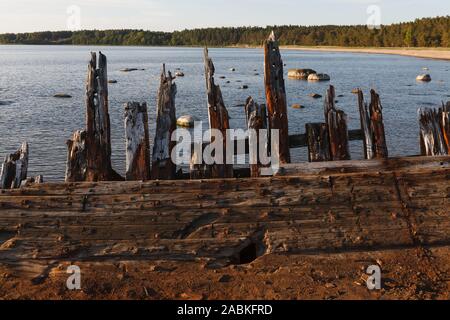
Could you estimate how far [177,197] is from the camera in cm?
670

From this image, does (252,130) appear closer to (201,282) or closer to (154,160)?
(154,160)

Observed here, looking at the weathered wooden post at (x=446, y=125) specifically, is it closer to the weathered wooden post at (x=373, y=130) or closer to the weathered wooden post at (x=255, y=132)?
the weathered wooden post at (x=373, y=130)

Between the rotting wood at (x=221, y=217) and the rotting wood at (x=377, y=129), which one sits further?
the rotting wood at (x=377, y=129)

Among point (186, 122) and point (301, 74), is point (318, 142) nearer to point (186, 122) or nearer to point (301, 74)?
point (186, 122)

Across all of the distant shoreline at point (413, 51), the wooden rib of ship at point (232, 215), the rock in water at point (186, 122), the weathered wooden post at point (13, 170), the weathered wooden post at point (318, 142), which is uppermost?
the distant shoreline at point (413, 51)

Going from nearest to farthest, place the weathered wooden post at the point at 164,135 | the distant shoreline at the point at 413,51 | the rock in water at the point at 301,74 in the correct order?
1. the weathered wooden post at the point at 164,135
2. the rock in water at the point at 301,74
3. the distant shoreline at the point at 413,51

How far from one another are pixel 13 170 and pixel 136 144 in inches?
93.9

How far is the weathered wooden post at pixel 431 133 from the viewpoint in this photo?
8.08 m

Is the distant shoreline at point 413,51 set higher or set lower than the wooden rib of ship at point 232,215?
higher

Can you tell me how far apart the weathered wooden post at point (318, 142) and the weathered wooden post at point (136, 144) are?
8.29 ft

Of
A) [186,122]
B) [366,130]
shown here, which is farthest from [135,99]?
[366,130]

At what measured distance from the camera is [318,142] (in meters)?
7.93

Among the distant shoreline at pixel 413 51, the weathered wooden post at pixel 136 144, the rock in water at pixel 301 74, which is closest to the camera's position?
the weathered wooden post at pixel 136 144

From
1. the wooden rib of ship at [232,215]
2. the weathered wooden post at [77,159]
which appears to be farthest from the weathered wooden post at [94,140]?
the wooden rib of ship at [232,215]
